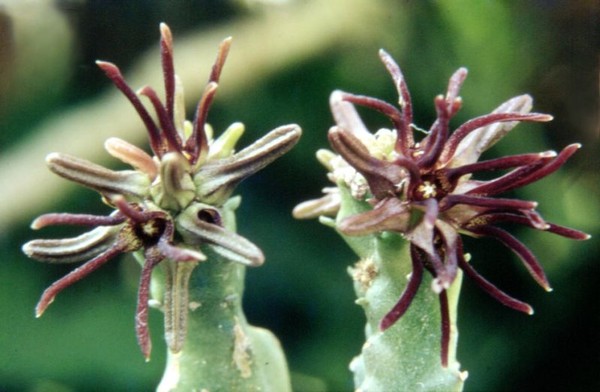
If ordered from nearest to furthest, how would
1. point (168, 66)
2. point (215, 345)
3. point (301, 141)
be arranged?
1. point (168, 66)
2. point (215, 345)
3. point (301, 141)

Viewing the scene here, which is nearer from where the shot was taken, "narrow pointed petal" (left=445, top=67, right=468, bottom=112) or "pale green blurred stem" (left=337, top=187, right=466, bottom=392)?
"narrow pointed petal" (left=445, top=67, right=468, bottom=112)

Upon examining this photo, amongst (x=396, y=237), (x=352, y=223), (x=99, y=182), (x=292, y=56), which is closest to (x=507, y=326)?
(x=292, y=56)

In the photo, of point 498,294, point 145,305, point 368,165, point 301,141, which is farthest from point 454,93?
point 301,141

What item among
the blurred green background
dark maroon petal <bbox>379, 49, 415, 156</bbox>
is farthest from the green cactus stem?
the blurred green background

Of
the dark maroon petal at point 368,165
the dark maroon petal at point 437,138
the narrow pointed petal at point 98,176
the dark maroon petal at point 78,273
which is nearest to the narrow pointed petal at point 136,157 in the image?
the narrow pointed petal at point 98,176

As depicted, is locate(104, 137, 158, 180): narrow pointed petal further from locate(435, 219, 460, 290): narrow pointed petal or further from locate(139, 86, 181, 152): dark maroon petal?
locate(435, 219, 460, 290): narrow pointed petal

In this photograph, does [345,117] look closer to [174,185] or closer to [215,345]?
[174,185]
